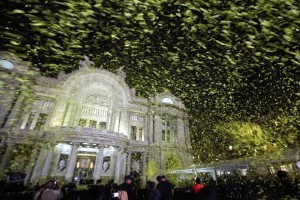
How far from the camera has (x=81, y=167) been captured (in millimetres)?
25719

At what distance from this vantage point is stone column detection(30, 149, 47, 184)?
67.3 ft

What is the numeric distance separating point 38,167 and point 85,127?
274 inches

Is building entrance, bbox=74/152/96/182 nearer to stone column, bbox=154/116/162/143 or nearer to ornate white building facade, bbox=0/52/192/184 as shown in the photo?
ornate white building facade, bbox=0/52/192/184

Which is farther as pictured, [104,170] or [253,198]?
[104,170]

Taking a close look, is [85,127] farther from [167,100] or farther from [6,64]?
[167,100]

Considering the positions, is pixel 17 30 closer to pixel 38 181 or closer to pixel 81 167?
pixel 38 181

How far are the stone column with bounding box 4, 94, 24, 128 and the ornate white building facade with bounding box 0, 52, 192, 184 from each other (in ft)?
0.34

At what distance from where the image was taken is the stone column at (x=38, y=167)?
20.5m

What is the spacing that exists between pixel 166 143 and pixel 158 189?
83.6ft

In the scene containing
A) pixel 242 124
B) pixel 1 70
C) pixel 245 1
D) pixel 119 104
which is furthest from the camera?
pixel 119 104

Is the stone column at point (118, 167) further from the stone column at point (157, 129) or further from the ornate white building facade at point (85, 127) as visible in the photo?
the stone column at point (157, 129)

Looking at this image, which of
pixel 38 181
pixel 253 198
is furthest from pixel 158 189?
pixel 38 181

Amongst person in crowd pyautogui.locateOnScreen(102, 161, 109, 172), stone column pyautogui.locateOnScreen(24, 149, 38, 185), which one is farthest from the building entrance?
stone column pyautogui.locateOnScreen(24, 149, 38, 185)

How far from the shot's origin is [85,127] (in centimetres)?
2342
